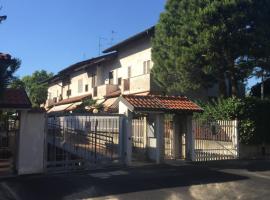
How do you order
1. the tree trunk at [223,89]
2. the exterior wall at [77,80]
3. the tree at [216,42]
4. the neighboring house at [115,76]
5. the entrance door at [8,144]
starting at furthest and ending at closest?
the exterior wall at [77,80]
the neighboring house at [115,76]
the tree trunk at [223,89]
the tree at [216,42]
the entrance door at [8,144]

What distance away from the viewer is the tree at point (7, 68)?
423 inches

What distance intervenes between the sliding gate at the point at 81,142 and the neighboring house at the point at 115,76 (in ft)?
39.9

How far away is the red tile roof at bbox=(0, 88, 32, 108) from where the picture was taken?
1351 cm

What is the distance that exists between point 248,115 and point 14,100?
482 inches

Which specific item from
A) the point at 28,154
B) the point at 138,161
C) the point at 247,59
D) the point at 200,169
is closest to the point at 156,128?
the point at 138,161

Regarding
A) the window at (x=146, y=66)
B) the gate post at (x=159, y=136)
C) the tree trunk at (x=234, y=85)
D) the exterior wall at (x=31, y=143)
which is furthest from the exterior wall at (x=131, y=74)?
the exterior wall at (x=31, y=143)

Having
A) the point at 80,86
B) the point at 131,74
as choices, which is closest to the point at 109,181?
the point at 131,74

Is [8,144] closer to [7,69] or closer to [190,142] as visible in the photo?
[7,69]

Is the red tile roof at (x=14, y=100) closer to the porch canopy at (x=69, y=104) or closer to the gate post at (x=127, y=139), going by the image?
the gate post at (x=127, y=139)

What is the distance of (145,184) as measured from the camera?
12.7 meters

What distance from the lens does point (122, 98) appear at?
1739 centimetres

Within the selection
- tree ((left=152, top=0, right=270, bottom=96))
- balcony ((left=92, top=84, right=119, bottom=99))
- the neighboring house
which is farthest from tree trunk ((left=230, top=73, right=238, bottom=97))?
balcony ((left=92, top=84, right=119, bottom=99))

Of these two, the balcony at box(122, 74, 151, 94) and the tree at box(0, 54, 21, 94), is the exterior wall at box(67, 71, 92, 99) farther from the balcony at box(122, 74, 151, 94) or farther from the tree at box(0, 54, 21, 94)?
the tree at box(0, 54, 21, 94)

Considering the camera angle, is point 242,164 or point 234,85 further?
point 234,85
